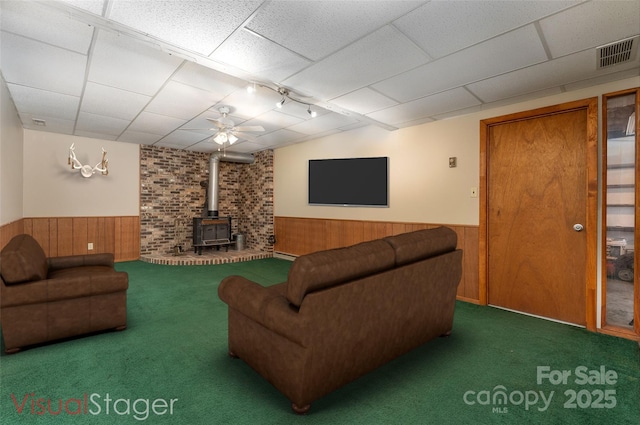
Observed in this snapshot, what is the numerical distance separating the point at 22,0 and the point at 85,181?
474cm

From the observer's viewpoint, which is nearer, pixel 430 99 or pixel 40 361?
pixel 40 361

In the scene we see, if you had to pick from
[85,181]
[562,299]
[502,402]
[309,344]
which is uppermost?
[85,181]

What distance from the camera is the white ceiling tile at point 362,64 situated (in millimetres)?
2256

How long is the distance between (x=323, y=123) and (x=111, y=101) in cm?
283

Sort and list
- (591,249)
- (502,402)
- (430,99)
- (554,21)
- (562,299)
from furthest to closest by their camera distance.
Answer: (430,99) < (562,299) < (591,249) < (554,21) < (502,402)

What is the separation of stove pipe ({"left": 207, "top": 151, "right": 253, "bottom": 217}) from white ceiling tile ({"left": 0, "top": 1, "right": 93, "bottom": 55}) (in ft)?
14.4

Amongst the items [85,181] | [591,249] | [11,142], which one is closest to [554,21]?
[591,249]

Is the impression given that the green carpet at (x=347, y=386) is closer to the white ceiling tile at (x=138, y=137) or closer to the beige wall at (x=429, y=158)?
the beige wall at (x=429, y=158)

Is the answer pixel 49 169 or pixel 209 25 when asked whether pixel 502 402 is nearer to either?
pixel 209 25

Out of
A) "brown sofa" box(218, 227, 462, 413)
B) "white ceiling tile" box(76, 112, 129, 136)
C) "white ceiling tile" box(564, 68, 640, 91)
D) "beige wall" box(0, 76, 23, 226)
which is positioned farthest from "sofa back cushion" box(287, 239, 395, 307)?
"white ceiling tile" box(76, 112, 129, 136)

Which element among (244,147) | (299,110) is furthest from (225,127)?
(244,147)

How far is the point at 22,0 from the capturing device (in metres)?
1.88

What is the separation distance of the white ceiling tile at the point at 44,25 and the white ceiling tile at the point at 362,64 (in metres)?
1.69

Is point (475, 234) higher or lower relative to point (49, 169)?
lower
